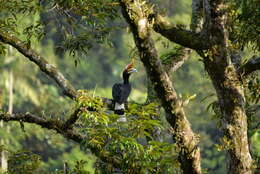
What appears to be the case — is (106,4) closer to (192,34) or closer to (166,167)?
(192,34)

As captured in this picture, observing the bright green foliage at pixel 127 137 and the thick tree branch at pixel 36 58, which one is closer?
the bright green foliage at pixel 127 137

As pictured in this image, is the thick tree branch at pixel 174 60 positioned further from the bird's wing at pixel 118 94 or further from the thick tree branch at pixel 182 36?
the thick tree branch at pixel 182 36

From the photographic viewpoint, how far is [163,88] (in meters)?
5.84

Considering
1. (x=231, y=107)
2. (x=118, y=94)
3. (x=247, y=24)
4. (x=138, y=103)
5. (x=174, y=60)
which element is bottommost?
(x=231, y=107)

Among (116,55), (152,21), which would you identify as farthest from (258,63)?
(116,55)

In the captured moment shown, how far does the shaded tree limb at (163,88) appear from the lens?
5621 millimetres

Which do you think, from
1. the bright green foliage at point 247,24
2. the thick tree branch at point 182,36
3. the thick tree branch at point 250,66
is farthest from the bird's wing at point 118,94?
the thick tree branch at point 250,66

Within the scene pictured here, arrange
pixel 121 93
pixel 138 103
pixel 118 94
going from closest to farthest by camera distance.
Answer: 1. pixel 138 103
2. pixel 118 94
3. pixel 121 93

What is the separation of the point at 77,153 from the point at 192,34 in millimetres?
21967

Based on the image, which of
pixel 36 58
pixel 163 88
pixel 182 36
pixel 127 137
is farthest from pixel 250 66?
pixel 36 58

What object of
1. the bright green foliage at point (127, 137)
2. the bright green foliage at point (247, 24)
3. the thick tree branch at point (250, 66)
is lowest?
the bright green foliage at point (127, 137)

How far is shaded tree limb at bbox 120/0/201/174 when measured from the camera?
18.4 ft

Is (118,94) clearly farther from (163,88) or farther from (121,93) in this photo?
(163,88)

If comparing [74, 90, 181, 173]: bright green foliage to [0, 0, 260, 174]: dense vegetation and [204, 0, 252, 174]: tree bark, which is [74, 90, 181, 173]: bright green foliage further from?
[204, 0, 252, 174]: tree bark
